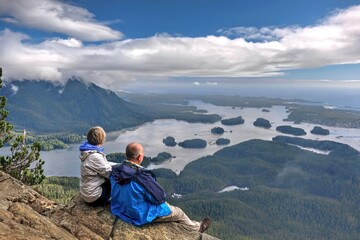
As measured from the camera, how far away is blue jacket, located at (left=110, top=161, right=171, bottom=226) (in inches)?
423

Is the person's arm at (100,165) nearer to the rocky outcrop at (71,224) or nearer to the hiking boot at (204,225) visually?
the rocky outcrop at (71,224)

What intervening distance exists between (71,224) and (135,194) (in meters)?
2.99

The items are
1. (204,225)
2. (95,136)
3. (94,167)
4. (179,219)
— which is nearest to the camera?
(95,136)

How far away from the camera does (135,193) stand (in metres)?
10.8

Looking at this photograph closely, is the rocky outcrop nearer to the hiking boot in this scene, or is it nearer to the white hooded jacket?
the hiking boot

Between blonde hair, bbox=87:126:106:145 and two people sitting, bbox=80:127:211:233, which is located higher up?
blonde hair, bbox=87:126:106:145

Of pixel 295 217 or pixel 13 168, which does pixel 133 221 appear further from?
pixel 295 217

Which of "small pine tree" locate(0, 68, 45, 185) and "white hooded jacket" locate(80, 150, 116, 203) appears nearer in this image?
"white hooded jacket" locate(80, 150, 116, 203)

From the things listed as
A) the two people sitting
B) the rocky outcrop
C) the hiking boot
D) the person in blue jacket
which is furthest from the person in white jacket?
the hiking boot

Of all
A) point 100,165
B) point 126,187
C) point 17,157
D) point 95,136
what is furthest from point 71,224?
point 17,157

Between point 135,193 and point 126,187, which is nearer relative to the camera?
point 135,193

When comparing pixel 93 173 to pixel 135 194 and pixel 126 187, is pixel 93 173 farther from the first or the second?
pixel 135 194

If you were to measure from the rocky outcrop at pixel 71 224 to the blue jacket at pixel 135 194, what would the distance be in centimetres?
55

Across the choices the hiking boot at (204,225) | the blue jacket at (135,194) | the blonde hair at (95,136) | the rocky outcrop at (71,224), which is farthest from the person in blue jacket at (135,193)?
the hiking boot at (204,225)
